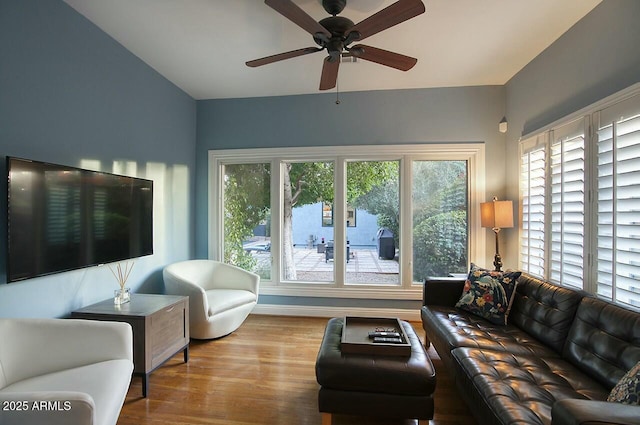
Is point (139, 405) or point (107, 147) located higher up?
point (107, 147)

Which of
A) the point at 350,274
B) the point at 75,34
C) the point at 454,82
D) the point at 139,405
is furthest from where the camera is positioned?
the point at 350,274

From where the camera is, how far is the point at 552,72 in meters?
2.69

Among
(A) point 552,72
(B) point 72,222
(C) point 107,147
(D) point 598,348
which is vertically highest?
(A) point 552,72

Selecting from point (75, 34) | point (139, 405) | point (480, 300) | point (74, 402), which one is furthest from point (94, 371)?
point (480, 300)

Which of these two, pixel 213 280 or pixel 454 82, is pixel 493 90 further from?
pixel 213 280

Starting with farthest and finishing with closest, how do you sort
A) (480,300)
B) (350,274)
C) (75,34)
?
1. (350,274)
2. (480,300)
3. (75,34)

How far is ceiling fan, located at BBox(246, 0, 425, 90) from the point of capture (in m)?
1.66

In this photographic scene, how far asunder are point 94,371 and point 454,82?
13.7 feet

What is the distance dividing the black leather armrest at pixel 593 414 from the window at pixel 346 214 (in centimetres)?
272

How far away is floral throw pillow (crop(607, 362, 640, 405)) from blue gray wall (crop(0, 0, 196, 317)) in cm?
328

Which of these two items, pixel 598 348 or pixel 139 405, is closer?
pixel 598 348

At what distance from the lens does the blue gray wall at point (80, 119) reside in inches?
75.2

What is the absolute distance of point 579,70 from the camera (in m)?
2.36

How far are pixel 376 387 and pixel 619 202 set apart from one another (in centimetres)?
198
